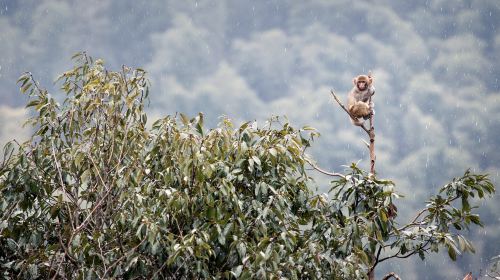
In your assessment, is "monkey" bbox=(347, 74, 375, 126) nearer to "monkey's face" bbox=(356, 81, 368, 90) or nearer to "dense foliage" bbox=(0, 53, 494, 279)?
"monkey's face" bbox=(356, 81, 368, 90)

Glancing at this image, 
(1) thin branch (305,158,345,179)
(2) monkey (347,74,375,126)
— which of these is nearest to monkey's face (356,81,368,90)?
(2) monkey (347,74,375,126)

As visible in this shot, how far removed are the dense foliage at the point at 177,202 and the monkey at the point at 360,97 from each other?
11.7 ft

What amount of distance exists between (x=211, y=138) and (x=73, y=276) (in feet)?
5.34

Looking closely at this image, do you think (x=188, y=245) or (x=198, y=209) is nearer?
(x=188, y=245)

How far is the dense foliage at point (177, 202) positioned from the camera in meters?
5.21

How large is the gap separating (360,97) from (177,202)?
541 centimetres

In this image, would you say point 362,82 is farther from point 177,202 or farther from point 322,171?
point 177,202

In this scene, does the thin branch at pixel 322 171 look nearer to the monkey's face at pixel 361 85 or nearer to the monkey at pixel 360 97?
the monkey at pixel 360 97

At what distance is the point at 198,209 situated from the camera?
18.0 feet

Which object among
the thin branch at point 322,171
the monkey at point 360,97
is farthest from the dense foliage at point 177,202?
the monkey at point 360,97

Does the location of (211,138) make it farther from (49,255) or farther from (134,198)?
(49,255)

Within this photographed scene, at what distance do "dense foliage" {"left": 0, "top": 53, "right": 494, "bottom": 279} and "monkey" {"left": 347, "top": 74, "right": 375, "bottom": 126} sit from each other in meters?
3.56

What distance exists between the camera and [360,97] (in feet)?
32.6

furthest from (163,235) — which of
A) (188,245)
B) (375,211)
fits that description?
(375,211)
